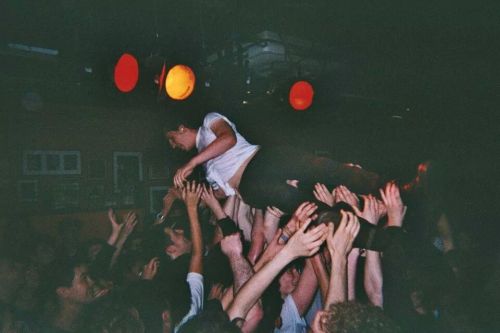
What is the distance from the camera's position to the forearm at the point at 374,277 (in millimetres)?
1933

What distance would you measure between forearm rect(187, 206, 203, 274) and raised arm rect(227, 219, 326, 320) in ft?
2.03

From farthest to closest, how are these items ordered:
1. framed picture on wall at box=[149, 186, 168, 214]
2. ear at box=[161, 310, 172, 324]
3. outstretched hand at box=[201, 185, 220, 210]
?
framed picture on wall at box=[149, 186, 168, 214] < outstretched hand at box=[201, 185, 220, 210] < ear at box=[161, 310, 172, 324]

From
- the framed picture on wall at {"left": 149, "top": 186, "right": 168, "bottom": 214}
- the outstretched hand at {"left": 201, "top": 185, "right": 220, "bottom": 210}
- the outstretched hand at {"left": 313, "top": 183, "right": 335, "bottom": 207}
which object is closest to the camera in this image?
the outstretched hand at {"left": 313, "top": 183, "right": 335, "bottom": 207}

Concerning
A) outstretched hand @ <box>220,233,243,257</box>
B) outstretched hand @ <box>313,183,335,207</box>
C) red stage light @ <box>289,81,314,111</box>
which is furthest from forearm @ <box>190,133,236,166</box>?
red stage light @ <box>289,81,314,111</box>

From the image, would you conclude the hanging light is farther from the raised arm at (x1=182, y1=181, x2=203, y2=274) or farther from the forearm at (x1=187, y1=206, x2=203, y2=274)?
the forearm at (x1=187, y1=206, x2=203, y2=274)

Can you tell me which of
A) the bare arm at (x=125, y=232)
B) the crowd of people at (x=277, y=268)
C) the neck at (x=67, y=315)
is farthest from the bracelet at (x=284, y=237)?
the bare arm at (x=125, y=232)

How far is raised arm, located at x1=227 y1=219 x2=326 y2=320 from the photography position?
153 cm

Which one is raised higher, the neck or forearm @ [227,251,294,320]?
forearm @ [227,251,294,320]

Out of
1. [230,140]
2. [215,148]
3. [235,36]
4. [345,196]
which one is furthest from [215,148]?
[235,36]

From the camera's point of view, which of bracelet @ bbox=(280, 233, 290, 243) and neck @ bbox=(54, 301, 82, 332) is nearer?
bracelet @ bbox=(280, 233, 290, 243)

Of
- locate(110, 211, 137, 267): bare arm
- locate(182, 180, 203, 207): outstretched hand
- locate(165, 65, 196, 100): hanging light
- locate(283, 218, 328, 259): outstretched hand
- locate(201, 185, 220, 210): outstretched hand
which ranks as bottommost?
locate(110, 211, 137, 267): bare arm

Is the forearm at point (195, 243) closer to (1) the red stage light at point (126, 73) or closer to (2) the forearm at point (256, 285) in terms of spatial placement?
(2) the forearm at point (256, 285)

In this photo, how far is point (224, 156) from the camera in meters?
2.77

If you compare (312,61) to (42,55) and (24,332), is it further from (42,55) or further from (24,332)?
(24,332)
